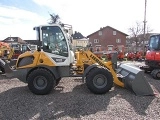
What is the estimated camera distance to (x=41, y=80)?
8.05 metres

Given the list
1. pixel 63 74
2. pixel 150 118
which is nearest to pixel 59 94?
pixel 63 74

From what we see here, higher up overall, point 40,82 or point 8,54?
point 8,54

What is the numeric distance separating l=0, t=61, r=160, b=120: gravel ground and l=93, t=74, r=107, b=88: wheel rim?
0.37m

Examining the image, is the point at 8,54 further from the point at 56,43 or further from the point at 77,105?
the point at 77,105

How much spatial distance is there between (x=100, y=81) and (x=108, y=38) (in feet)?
161

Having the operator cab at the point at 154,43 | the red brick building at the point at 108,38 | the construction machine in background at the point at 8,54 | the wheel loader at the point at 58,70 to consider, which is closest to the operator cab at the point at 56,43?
the wheel loader at the point at 58,70

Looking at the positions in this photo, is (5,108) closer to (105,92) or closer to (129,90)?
(105,92)

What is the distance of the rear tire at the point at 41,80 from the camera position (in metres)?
7.96

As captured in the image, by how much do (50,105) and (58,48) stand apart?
2.29 m

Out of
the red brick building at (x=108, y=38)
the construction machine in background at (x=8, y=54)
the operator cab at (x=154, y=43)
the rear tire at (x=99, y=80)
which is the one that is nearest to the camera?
the rear tire at (x=99, y=80)

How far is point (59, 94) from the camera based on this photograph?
8.12m

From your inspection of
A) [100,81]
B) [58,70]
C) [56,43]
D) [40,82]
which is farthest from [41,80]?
[100,81]

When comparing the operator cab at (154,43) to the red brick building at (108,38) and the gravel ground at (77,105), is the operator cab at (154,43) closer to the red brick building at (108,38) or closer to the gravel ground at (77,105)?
the gravel ground at (77,105)

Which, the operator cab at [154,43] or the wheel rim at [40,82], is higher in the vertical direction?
the operator cab at [154,43]
